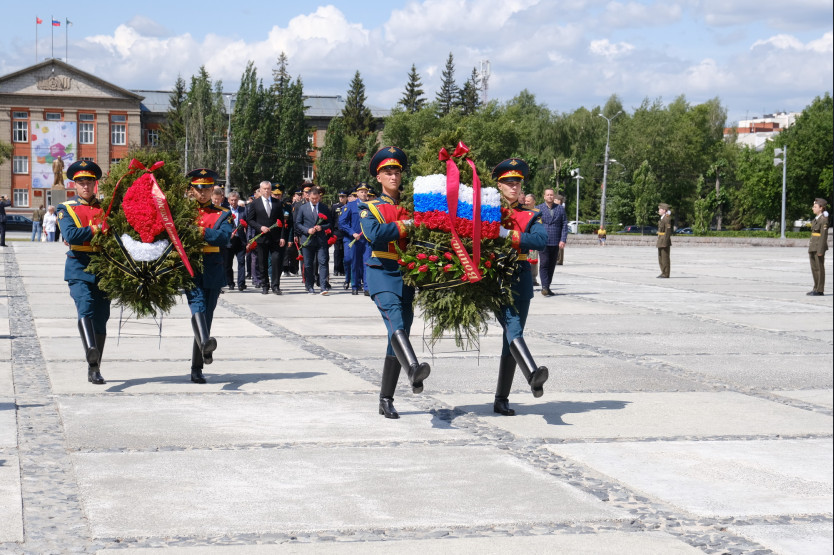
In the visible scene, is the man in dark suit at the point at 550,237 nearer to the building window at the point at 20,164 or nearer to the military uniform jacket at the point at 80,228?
the military uniform jacket at the point at 80,228

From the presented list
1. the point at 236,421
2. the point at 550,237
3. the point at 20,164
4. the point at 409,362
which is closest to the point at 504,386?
the point at 409,362

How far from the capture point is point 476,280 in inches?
295

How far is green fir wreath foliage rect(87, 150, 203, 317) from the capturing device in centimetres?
904

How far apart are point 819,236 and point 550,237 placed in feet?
18.5

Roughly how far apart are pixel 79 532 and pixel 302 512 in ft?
3.36

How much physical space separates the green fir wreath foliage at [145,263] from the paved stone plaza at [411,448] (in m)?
0.72

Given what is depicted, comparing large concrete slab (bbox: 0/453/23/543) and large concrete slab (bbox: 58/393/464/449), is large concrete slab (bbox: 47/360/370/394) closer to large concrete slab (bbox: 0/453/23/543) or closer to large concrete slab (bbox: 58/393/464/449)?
large concrete slab (bbox: 58/393/464/449)

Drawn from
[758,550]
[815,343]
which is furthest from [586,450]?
[815,343]

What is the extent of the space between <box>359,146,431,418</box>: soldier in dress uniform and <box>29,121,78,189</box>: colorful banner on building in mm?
99530

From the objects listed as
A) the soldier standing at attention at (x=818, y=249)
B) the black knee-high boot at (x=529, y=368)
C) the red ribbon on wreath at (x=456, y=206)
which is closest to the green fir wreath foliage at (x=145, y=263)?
the red ribbon on wreath at (x=456, y=206)

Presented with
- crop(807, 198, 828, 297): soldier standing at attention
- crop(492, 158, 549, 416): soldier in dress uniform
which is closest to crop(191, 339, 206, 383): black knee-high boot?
crop(492, 158, 549, 416): soldier in dress uniform

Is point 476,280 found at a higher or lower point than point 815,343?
higher

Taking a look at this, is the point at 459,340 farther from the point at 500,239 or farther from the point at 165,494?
the point at 165,494

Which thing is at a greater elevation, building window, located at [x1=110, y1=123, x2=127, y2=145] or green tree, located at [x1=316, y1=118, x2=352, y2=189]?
building window, located at [x1=110, y1=123, x2=127, y2=145]
